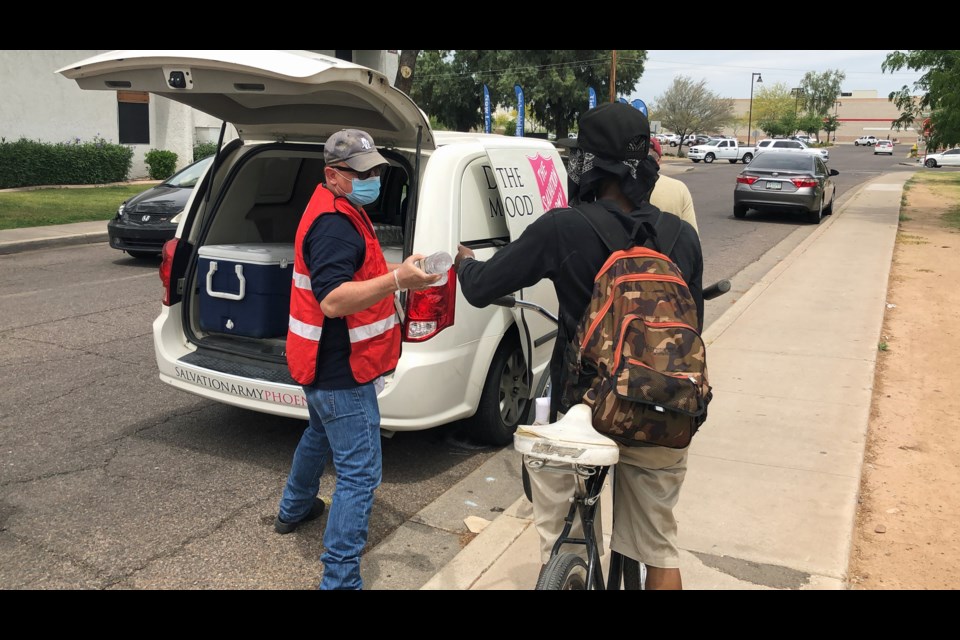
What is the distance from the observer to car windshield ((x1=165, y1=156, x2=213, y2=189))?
42.4 ft

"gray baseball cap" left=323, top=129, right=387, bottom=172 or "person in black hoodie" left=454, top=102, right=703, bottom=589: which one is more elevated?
"gray baseball cap" left=323, top=129, right=387, bottom=172

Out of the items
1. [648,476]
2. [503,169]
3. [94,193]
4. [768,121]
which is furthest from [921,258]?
[768,121]

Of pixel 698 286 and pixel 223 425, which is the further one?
pixel 223 425

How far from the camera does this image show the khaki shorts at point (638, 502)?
2.69 metres

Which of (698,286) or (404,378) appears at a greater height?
(698,286)

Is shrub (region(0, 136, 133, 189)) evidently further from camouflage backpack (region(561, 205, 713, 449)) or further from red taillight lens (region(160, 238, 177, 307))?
camouflage backpack (region(561, 205, 713, 449))

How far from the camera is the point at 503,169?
4973mm

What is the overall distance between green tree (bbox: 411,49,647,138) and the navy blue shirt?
49864 millimetres

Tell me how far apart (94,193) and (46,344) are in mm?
14854

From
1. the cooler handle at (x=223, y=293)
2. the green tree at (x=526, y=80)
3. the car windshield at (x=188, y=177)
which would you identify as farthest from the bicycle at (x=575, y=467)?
the green tree at (x=526, y=80)

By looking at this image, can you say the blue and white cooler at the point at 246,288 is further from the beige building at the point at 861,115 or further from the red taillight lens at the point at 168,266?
the beige building at the point at 861,115

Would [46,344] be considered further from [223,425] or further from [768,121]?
[768,121]

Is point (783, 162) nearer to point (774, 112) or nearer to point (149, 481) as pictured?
point (149, 481)

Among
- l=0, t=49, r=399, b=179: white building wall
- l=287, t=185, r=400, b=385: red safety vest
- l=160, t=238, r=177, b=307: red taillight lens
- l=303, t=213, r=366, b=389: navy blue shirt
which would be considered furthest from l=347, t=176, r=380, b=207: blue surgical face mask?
l=0, t=49, r=399, b=179: white building wall
